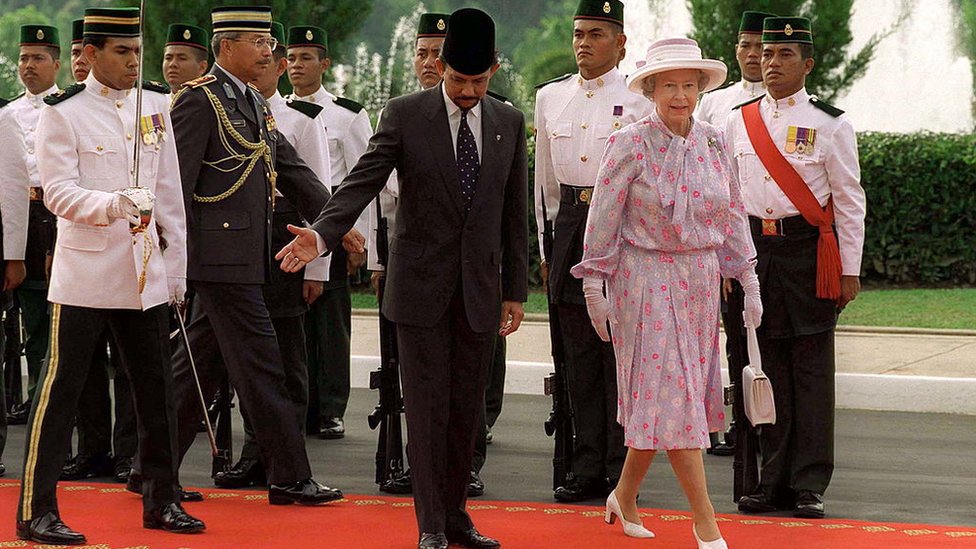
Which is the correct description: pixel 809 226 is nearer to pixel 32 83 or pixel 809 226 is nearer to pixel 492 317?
pixel 492 317

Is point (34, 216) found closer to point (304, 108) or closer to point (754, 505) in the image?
point (304, 108)

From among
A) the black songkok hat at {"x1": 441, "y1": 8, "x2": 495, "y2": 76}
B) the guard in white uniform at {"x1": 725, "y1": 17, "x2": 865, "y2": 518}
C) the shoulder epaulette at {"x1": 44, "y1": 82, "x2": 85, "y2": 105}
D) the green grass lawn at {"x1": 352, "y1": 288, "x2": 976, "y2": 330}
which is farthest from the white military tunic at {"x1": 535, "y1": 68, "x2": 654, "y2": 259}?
the green grass lawn at {"x1": 352, "y1": 288, "x2": 976, "y2": 330}

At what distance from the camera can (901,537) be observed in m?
6.67

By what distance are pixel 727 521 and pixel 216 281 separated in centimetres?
224

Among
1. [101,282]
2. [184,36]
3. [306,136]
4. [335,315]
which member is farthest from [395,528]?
[184,36]

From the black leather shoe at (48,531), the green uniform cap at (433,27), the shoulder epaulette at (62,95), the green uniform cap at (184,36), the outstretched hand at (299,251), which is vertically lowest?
the black leather shoe at (48,531)

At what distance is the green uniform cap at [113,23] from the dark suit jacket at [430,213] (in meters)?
0.98

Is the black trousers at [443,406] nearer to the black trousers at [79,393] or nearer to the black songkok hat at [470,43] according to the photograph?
the black songkok hat at [470,43]

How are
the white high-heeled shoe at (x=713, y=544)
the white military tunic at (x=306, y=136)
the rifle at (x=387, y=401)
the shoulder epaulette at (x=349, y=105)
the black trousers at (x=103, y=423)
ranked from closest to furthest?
the white high-heeled shoe at (x=713, y=544) < the rifle at (x=387, y=401) < the black trousers at (x=103, y=423) < the white military tunic at (x=306, y=136) < the shoulder epaulette at (x=349, y=105)

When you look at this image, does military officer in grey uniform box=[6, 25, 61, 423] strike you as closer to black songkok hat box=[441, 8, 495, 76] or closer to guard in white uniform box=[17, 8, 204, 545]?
guard in white uniform box=[17, 8, 204, 545]

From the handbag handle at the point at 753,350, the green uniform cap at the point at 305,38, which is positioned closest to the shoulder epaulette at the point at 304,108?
the green uniform cap at the point at 305,38

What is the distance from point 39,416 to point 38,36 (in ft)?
13.8

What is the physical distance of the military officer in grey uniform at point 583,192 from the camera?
298 inches

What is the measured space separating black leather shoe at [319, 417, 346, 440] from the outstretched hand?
323 cm
